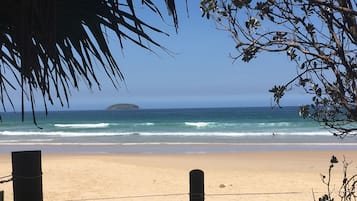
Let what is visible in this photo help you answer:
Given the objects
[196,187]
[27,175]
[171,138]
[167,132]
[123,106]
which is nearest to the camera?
[27,175]

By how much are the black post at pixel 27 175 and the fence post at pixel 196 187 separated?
2.98 ft

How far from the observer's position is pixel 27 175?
1904mm

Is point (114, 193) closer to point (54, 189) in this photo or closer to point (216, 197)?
point (54, 189)

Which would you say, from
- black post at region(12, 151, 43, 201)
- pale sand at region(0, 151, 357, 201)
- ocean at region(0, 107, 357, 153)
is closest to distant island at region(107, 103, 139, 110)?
ocean at region(0, 107, 357, 153)

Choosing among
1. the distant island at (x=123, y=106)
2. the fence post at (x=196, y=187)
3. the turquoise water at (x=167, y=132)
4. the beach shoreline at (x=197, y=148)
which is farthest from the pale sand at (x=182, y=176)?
the distant island at (x=123, y=106)

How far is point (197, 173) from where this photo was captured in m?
2.63

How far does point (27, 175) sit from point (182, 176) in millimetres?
10617

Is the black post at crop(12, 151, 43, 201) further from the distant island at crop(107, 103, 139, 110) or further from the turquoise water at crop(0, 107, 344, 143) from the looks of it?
the distant island at crop(107, 103, 139, 110)

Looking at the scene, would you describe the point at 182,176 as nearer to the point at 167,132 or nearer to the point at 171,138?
the point at 171,138

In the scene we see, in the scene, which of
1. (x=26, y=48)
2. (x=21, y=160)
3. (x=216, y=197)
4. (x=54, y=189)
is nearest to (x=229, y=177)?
(x=216, y=197)

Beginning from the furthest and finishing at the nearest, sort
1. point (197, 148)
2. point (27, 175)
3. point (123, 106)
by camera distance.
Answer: point (123, 106), point (197, 148), point (27, 175)

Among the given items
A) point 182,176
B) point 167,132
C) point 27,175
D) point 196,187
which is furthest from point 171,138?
point 27,175

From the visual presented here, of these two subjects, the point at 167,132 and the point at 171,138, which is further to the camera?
the point at 167,132

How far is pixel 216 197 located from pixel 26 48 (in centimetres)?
818
